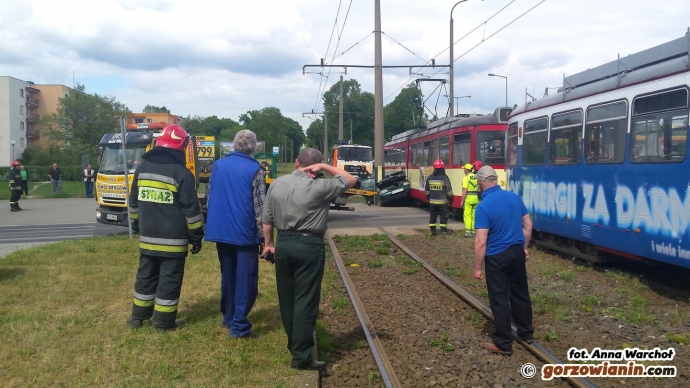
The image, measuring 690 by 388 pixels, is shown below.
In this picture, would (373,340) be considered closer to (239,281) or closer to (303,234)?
(239,281)

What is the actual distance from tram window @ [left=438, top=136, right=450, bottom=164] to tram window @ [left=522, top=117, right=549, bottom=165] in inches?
281

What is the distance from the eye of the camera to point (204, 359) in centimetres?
540

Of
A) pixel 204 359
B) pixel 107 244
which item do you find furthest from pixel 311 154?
pixel 107 244

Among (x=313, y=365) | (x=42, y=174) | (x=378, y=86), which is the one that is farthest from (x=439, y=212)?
(x=42, y=174)

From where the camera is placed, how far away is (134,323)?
642cm

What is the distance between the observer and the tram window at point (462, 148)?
1850cm

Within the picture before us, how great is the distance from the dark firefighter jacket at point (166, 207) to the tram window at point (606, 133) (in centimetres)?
624

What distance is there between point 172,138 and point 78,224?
15.1 metres

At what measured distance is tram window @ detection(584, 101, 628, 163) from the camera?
9.09m

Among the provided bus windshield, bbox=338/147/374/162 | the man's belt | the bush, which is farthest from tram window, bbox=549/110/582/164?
the bush

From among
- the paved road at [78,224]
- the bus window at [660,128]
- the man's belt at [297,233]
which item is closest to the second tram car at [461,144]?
the paved road at [78,224]

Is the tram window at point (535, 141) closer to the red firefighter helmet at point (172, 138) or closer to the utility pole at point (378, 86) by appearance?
the red firefighter helmet at point (172, 138)

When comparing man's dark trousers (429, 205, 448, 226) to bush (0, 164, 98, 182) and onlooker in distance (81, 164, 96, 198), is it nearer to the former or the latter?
onlooker in distance (81, 164, 96, 198)

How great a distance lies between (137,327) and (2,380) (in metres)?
1.63
